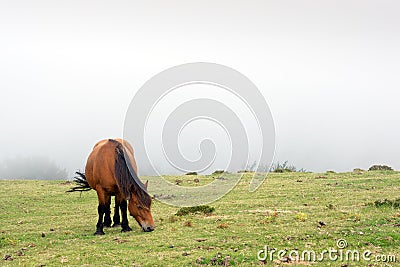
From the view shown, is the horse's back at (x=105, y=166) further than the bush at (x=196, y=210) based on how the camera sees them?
No

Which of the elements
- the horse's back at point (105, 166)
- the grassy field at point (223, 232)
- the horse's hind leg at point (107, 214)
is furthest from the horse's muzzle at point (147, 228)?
the horse's hind leg at point (107, 214)

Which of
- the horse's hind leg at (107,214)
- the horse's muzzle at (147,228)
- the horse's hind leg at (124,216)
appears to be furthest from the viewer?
the horse's hind leg at (107,214)

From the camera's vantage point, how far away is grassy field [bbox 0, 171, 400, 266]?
1071 cm

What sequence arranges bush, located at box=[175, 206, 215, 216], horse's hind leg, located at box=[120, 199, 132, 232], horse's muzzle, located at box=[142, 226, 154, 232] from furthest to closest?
bush, located at box=[175, 206, 215, 216], horse's hind leg, located at box=[120, 199, 132, 232], horse's muzzle, located at box=[142, 226, 154, 232]

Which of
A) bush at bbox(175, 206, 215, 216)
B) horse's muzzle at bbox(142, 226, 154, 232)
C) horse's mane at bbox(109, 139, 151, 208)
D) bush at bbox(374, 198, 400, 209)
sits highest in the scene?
horse's mane at bbox(109, 139, 151, 208)

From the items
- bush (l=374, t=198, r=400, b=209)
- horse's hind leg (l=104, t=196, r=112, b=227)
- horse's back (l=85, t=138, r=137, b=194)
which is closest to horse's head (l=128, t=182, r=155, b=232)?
horse's back (l=85, t=138, r=137, b=194)

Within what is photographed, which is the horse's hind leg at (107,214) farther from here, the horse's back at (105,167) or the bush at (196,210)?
the bush at (196,210)

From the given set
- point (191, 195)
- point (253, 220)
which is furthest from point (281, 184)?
point (253, 220)

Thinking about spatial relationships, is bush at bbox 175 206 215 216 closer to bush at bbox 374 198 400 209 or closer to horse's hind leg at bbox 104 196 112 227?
horse's hind leg at bbox 104 196 112 227

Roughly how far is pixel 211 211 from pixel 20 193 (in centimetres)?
1505

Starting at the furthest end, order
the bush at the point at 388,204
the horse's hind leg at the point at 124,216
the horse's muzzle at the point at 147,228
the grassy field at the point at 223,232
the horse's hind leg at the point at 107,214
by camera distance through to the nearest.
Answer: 1. the bush at the point at 388,204
2. the horse's hind leg at the point at 107,214
3. the horse's hind leg at the point at 124,216
4. the horse's muzzle at the point at 147,228
5. the grassy field at the point at 223,232

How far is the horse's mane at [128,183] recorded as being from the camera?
14.5 meters

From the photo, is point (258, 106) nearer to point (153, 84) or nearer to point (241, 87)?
point (241, 87)

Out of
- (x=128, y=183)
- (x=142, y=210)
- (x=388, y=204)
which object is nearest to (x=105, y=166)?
(x=128, y=183)
